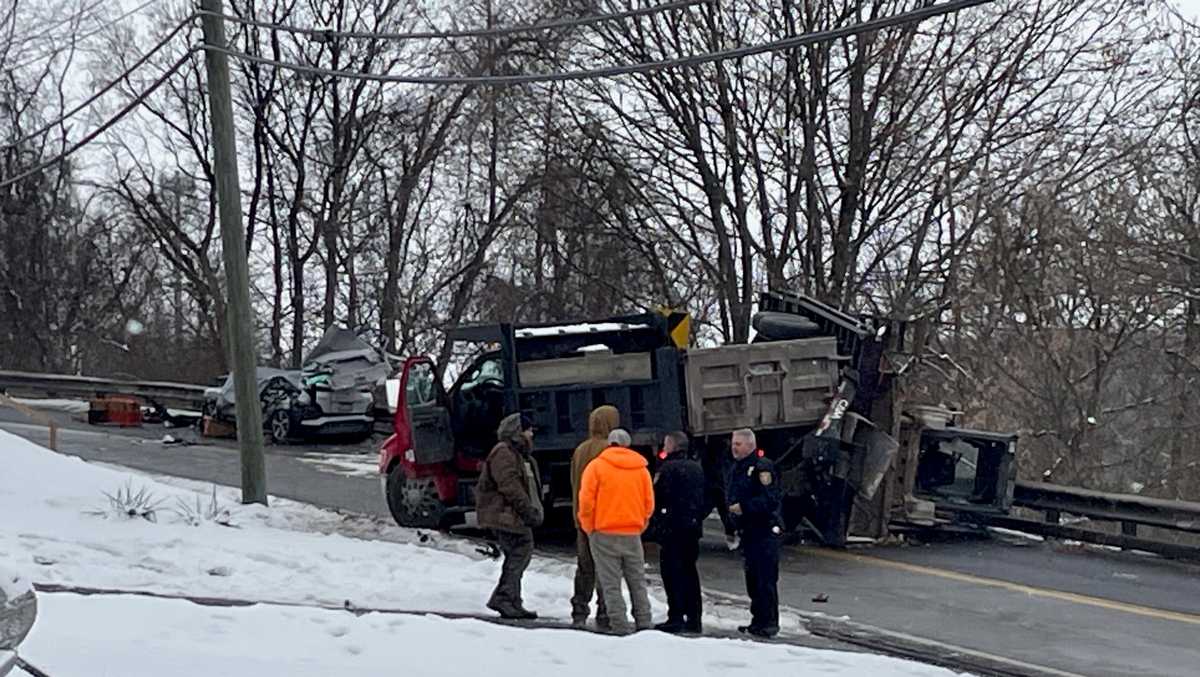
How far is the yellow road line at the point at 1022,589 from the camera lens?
12672mm

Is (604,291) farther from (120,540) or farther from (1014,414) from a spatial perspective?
(120,540)

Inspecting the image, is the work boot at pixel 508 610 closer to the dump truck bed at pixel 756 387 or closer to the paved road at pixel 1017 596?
the paved road at pixel 1017 596

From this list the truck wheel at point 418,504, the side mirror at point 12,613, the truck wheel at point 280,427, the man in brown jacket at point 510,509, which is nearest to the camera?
the side mirror at point 12,613

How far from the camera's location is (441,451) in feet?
56.7

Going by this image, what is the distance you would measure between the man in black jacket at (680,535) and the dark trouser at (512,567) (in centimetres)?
108

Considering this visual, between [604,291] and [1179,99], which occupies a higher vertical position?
[1179,99]

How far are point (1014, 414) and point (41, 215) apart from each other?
1611 inches

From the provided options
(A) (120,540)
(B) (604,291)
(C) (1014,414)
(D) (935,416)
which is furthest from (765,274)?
(A) (120,540)

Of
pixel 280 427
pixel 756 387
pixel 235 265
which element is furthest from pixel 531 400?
pixel 280 427

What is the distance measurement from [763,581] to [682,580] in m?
0.61

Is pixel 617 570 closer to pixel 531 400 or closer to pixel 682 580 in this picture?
pixel 682 580

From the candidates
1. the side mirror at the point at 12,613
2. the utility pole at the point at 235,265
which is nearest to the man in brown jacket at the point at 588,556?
the utility pole at the point at 235,265

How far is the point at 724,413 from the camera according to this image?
15.8 metres

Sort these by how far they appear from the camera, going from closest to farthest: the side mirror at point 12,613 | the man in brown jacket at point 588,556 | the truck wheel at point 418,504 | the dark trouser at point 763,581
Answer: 1. the side mirror at point 12,613
2. the dark trouser at point 763,581
3. the man in brown jacket at point 588,556
4. the truck wheel at point 418,504
